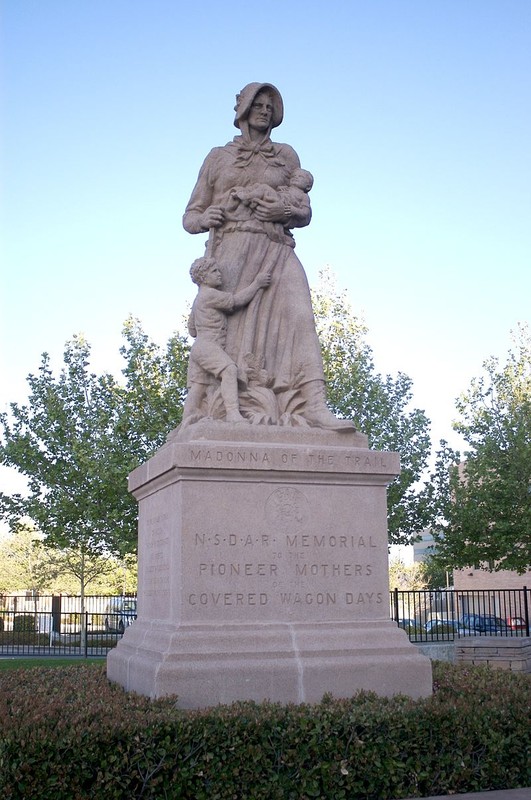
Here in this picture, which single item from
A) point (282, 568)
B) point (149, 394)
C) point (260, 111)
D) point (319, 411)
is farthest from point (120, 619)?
point (282, 568)

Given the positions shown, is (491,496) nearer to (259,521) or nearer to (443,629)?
(443,629)

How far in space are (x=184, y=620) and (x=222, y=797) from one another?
163 cm

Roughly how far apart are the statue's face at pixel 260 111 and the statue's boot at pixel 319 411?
293 centimetres

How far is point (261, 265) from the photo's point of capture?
9.16 meters

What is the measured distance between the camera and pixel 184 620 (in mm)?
7266

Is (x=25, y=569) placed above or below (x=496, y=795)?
below

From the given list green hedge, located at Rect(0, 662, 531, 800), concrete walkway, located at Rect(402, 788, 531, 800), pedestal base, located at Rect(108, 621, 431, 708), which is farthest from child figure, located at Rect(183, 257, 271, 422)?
concrete walkway, located at Rect(402, 788, 531, 800)

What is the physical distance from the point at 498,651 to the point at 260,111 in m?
11.4

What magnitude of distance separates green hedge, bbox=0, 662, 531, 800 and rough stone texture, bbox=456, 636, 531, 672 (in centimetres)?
987

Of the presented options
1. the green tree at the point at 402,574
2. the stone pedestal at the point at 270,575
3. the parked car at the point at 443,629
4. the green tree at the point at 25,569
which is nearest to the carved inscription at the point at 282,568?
the stone pedestal at the point at 270,575

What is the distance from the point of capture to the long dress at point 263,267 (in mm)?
8805

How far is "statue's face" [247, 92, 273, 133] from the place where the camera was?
9.48 metres

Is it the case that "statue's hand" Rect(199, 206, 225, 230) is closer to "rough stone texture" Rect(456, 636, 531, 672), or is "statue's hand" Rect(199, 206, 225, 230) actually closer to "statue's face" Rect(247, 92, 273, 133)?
"statue's face" Rect(247, 92, 273, 133)

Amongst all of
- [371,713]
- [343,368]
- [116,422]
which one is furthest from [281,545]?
[343,368]
